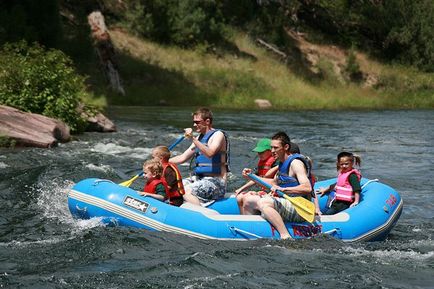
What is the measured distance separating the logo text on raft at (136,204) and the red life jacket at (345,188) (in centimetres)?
238

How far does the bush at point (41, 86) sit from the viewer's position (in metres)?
15.4

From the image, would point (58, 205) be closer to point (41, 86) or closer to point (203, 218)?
point (203, 218)

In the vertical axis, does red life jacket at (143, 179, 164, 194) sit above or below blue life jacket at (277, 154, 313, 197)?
below

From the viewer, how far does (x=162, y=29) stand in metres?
35.7

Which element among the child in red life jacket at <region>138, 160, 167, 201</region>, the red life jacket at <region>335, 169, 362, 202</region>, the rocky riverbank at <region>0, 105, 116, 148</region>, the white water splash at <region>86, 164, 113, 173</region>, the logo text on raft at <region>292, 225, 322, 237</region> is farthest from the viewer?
the rocky riverbank at <region>0, 105, 116, 148</region>

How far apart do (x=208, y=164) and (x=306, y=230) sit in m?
1.47

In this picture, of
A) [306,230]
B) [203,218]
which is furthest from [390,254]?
[203,218]

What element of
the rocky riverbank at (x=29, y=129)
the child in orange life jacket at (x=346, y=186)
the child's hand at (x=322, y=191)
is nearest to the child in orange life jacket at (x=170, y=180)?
the child in orange life jacket at (x=346, y=186)

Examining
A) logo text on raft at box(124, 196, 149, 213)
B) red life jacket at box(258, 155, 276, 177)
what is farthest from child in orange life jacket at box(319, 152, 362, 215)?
logo text on raft at box(124, 196, 149, 213)

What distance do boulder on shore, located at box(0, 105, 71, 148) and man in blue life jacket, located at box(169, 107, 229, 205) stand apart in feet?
20.9

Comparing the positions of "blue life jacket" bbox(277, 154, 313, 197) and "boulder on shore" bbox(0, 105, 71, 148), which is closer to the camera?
"blue life jacket" bbox(277, 154, 313, 197)

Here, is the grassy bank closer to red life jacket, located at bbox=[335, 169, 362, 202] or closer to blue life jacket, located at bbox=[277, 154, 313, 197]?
red life jacket, located at bbox=[335, 169, 362, 202]

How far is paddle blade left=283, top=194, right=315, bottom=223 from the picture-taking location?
733 centimetres

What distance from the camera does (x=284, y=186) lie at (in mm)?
7633
